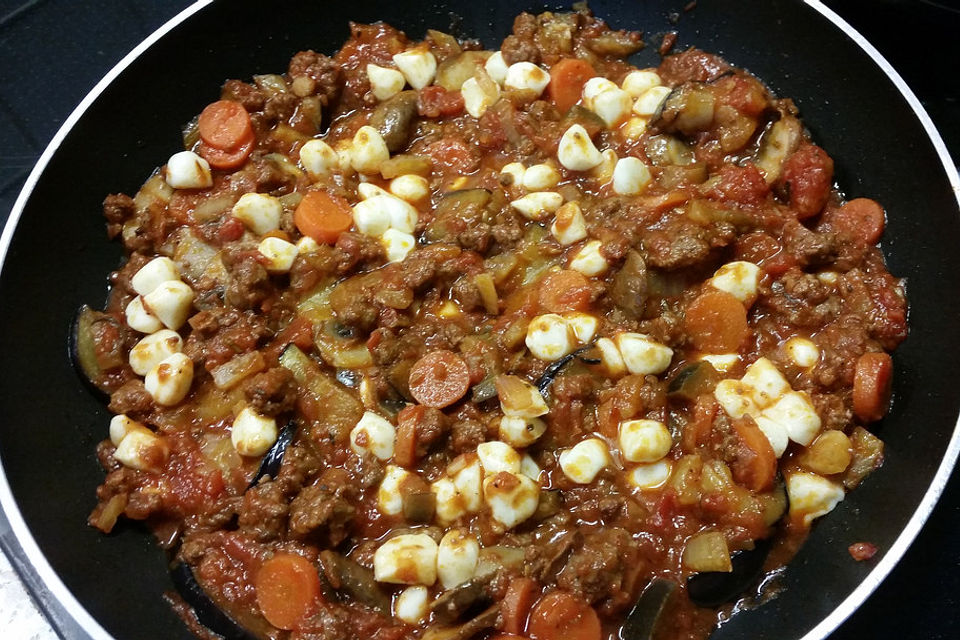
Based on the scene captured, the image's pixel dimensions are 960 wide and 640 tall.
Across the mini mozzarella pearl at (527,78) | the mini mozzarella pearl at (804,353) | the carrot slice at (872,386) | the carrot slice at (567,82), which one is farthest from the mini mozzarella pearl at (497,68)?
the carrot slice at (872,386)

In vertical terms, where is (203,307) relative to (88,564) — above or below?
above

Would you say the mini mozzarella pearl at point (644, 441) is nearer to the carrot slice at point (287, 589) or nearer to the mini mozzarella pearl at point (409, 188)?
the carrot slice at point (287, 589)

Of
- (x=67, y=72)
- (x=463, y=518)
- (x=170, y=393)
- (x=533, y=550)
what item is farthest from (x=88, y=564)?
(x=67, y=72)

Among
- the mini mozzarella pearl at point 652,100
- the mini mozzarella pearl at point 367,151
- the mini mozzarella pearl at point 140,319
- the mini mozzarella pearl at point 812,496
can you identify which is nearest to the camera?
the mini mozzarella pearl at point 812,496

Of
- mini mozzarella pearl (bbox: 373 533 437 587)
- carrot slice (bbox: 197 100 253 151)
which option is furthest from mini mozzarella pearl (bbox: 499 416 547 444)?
carrot slice (bbox: 197 100 253 151)

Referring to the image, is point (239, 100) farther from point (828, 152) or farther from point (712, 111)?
point (828, 152)

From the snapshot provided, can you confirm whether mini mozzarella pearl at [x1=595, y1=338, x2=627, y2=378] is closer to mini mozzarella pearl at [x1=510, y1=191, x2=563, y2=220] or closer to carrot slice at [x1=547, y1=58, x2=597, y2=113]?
mini mozzarella pearl at [x1=510, y1=191, x2=563, y2=220]
